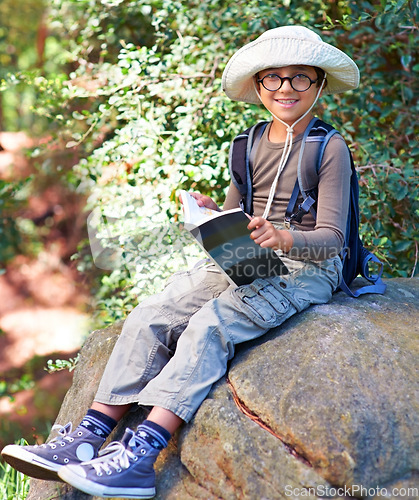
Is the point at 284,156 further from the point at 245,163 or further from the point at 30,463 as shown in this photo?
the point at 30,463

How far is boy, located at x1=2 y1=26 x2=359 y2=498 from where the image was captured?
1.80 m

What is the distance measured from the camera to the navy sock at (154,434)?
1796 mm

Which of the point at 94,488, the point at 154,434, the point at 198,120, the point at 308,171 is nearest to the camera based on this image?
the point at 94,488

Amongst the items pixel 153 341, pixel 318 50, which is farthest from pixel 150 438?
pixel 318 50

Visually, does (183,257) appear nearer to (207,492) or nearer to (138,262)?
(138,262)

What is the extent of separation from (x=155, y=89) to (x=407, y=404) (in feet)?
8.24

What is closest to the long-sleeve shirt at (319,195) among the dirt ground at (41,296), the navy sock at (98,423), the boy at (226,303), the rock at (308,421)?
the boy at (226,303)

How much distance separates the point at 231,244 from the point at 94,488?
861mm

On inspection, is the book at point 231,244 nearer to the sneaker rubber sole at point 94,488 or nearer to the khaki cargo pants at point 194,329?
the khaki cargo pants at point 194,329

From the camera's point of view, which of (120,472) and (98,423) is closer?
(120,472)

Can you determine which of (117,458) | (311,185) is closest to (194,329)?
(117,458)

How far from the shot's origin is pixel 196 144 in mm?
3463

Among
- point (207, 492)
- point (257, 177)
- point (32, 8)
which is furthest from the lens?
point (32, 8)

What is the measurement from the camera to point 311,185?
219cm
